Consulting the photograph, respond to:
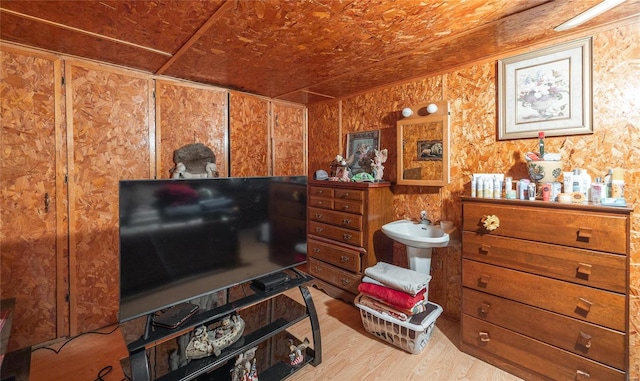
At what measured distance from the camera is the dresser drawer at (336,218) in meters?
2.96

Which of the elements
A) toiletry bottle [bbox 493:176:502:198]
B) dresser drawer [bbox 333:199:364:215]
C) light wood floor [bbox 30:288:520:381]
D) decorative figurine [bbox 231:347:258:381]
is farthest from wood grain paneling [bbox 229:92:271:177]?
toiletry bottle [bbox 493:176:502:198]

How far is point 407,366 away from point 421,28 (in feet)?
8.42

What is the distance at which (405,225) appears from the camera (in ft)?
9.23

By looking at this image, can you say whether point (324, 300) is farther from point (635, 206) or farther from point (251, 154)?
point (635, 206)

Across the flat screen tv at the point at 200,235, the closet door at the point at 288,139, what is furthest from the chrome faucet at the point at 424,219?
the closet door at the point at 288,139

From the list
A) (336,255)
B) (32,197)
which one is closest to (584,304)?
(336,255)

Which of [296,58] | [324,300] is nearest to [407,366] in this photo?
[324,300]

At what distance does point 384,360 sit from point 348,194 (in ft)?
5.31

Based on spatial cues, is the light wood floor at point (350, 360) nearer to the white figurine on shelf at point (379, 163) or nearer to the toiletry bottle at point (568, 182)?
the toiletry bottle at point (568, 182)

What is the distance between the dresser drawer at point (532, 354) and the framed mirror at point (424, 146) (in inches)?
52.0

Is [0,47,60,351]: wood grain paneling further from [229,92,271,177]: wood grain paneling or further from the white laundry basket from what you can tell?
the white laundry basket

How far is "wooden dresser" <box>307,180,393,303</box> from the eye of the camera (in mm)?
2904

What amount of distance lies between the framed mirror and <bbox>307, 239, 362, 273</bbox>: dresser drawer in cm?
99

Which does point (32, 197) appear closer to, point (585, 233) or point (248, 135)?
point (248, 135)
